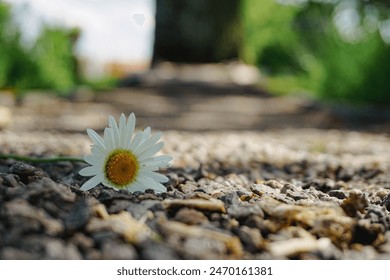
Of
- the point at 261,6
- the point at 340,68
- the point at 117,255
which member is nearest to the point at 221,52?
the point at 340,68

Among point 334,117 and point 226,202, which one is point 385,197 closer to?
point 226,202

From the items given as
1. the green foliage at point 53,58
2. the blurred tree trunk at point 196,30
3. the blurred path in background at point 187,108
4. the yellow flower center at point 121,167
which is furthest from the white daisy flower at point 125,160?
the blurred tree trunk at point 196,30

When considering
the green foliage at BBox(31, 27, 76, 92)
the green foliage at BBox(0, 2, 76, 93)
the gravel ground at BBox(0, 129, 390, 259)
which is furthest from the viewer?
the green foliage at BBox(31, 27, 76, 92)

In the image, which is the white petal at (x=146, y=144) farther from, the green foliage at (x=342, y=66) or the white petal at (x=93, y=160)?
the green foliage at (x=342, y=66)

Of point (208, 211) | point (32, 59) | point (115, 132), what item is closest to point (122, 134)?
point (115, 132)

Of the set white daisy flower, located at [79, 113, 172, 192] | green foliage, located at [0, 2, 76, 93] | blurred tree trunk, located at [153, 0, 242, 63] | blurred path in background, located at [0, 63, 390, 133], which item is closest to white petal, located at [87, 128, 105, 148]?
white daisy flower, located at [79, 113, 172, 192]

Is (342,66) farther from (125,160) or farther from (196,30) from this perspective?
(125,160)

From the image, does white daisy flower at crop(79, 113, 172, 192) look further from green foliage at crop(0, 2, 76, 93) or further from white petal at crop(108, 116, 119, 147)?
green foliage at crop(0, 2, 76, 93)
